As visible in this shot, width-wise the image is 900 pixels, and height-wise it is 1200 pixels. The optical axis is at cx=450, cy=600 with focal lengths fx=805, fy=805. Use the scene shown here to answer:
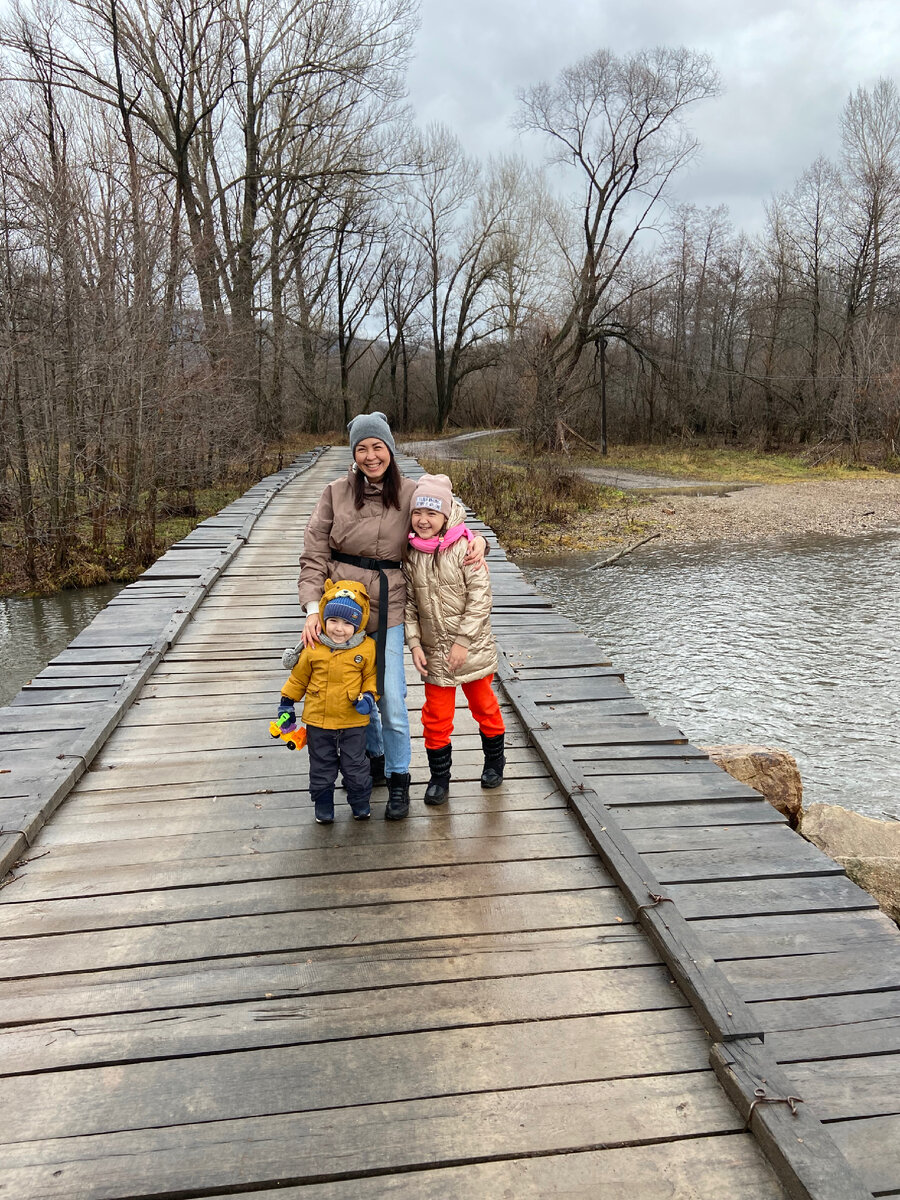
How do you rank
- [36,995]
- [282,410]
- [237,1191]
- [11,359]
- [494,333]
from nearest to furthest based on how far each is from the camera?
1. [237,1191]
2. [36,995]
3. [11,359]
4. [282,410]
5. [494,333]

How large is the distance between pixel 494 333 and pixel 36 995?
39.8m

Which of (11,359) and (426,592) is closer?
(426,592)

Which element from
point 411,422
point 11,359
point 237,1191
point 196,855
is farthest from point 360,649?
point 411,422

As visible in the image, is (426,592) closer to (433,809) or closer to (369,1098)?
(433,809)

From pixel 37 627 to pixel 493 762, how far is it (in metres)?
7.59

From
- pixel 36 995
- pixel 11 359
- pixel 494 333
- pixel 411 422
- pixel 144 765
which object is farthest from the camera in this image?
pixel 411 422

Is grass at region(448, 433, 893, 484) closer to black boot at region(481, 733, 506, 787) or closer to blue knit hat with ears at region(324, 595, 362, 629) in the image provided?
black boot at region(481, 733, 506, 787)

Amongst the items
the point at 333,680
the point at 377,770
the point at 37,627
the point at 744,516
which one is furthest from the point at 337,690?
the point at 744,516

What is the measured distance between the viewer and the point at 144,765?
11.8 feet

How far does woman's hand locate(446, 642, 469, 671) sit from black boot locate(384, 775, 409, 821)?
0.48 metres

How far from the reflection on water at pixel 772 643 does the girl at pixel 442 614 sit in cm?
373

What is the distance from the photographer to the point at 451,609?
9.97 feet

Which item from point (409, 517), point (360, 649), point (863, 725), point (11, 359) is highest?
point (11, 359)

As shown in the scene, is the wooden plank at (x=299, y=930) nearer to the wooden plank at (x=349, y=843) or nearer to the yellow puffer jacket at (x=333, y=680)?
the wooden plank at (x=349, y=843)
